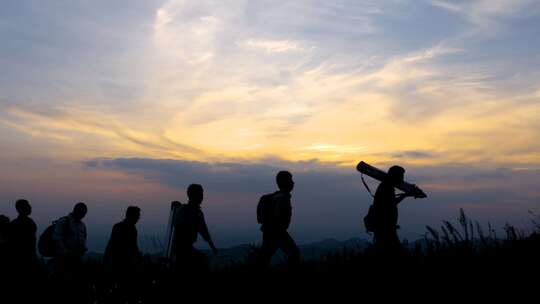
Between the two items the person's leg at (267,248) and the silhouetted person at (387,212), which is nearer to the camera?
the silhouetted person at (387,212)

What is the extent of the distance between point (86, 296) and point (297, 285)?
3671 mm

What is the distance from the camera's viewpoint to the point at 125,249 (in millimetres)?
9695

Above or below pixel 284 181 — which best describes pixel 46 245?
below

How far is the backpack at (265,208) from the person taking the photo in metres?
8.90

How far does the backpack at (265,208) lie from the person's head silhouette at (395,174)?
176 cm

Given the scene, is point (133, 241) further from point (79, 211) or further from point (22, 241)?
point (22, 241)

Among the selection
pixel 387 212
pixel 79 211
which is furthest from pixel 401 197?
pixel 79 211

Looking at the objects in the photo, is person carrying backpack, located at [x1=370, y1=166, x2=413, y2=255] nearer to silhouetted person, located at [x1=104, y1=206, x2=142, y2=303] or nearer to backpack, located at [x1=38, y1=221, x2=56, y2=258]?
silhouetted person, located at [x1=104, y1=206, x2=142, y2=303]

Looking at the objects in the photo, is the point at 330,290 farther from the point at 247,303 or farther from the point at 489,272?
the point at 489,272

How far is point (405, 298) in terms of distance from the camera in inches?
249

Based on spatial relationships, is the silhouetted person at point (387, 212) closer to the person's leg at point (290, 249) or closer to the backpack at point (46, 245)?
the person's leg at point (290, 249)

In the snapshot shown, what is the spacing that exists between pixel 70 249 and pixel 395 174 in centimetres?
553

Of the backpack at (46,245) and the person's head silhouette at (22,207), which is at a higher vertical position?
the person's head silhouette at (22,207)

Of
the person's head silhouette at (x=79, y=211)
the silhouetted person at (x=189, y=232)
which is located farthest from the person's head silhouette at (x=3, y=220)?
the silhouetted person at (x=189, y=232)
